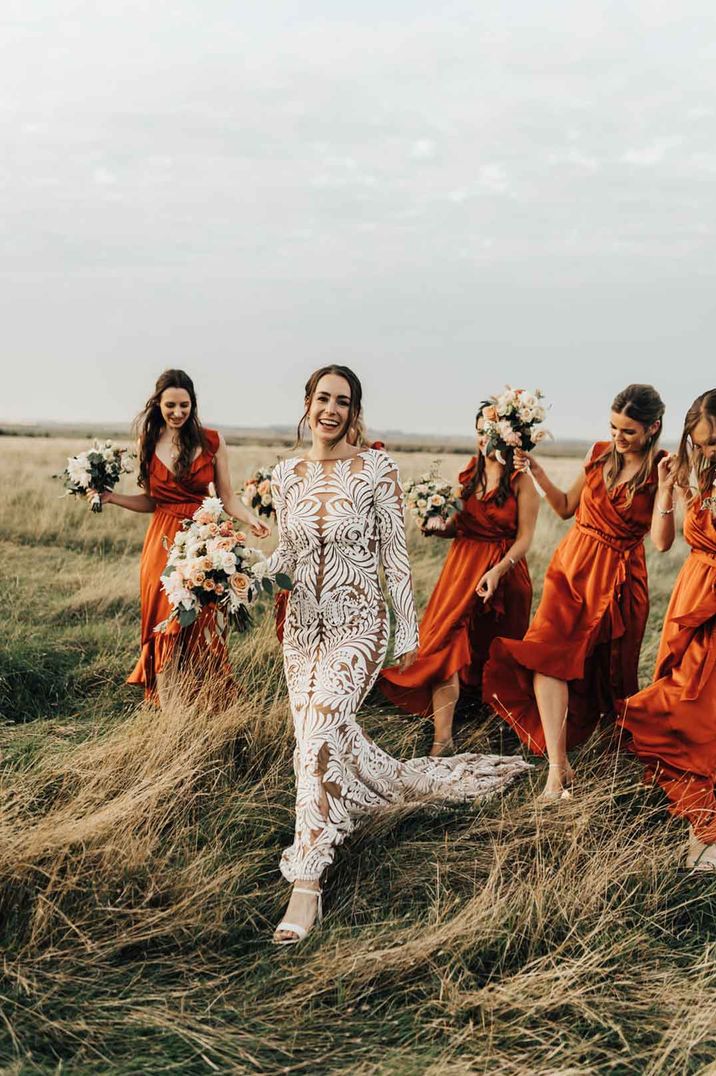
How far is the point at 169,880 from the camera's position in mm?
4223

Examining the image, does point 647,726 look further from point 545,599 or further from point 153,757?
point 153,757

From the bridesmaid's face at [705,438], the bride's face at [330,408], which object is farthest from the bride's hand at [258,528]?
the bridesmaid's face at [705,438]

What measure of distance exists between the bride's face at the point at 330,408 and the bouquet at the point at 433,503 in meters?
1.44

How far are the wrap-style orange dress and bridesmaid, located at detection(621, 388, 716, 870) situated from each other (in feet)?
9.29

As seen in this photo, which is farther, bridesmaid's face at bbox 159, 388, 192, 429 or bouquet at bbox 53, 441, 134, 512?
bouquet at bbox 53, 441, 134, 512

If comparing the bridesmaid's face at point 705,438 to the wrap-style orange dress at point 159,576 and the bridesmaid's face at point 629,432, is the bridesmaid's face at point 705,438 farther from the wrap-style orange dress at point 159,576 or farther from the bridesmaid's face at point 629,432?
the wrap-style orange dress at point 159,576

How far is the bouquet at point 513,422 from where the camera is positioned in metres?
6.36

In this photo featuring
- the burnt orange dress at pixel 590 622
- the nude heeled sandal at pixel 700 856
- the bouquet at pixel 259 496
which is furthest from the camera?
the bouquet at pixel 259 496

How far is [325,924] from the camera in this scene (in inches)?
169

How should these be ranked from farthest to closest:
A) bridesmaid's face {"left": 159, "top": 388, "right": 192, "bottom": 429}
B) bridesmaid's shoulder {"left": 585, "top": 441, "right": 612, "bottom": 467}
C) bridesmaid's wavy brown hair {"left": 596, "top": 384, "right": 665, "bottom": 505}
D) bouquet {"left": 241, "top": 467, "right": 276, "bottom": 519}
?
bouquet {"left": 241, "top": 467, "right": 276, "bottom": 519}, bridesmaid's face {"left": 159, "top": 388, "right": 192, "bottom": 429}, bridesmaid's shoulder {"left": 585, "top": 441, "right": 612, "bottom": 467}, bridesmaid's wavy brown hair {"left": 596, "top": 384, "right": 665, "bottom": 505}

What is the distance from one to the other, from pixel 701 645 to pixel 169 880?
3055 mm

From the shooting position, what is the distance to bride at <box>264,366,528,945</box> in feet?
16.3

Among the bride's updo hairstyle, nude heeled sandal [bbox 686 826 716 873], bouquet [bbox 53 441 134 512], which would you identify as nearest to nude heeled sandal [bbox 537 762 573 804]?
nude heeled sandal [bbox 686 826 716 873]

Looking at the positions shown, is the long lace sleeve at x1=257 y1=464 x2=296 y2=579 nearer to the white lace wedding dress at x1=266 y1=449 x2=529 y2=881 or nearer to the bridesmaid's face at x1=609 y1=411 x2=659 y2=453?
the white lace wedding dress at x1=266 y1=449 x2=529 y2=881
